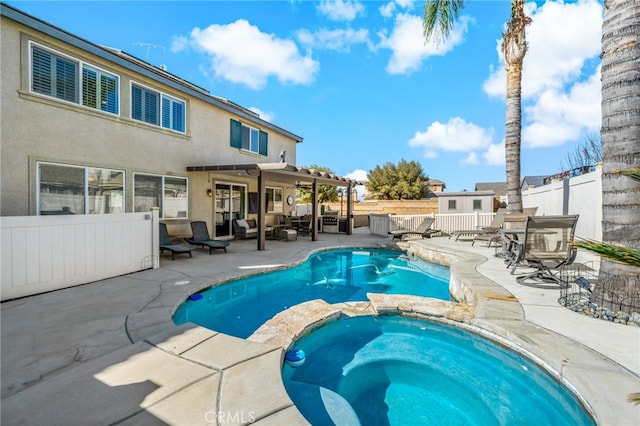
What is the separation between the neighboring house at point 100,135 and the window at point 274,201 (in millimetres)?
3276

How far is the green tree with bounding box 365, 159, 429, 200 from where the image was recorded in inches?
1293

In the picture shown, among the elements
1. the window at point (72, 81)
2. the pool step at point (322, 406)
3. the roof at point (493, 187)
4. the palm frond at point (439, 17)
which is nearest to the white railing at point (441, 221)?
the palm frond at point (439, 17)

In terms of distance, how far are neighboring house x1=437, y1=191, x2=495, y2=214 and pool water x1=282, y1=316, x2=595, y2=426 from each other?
19798mm

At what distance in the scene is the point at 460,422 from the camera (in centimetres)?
286

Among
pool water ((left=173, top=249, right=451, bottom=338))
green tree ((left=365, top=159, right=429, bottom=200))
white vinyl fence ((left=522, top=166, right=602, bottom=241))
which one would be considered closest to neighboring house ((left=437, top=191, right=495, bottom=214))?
white vinyl fence ((left=522, top=166, right=602, bottom=241))

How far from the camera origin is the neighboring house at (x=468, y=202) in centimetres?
2189

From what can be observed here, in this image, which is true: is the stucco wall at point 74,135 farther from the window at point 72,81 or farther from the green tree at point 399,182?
the green tree at point 399,182

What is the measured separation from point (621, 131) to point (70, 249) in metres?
9.55

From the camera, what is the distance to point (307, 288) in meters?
7.22

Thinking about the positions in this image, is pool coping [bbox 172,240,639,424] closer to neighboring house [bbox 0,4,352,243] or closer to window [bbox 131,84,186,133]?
neighboring house [bbox 0,4,352,243]

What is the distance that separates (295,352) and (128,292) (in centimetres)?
358

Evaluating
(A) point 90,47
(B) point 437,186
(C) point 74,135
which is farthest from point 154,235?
(B) point 437,186

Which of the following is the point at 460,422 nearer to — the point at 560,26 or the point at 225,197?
the point at 225,197

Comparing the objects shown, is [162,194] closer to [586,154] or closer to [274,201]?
[274,201]
